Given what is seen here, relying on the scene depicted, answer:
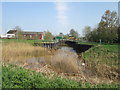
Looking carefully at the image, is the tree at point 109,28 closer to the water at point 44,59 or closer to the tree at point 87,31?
the tree at point 87,31

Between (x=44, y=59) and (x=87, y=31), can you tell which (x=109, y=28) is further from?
(x=44, y=59)

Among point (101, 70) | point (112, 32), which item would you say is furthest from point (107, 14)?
point (101, 70)

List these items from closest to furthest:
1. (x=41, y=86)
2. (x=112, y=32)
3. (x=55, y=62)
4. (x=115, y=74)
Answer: (x=41, y=86) < (x=115, y=74) < (x=55, y=62) < (x=112, y=32)

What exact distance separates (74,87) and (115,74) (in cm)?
327

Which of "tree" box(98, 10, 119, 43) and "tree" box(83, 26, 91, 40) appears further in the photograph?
"tree" box(83, 26, 91, 40)

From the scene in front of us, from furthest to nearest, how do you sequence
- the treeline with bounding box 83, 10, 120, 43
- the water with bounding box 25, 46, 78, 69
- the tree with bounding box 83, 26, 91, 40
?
1. the tree with bounding box 83, 26, 91, 40
2. the treeline with bounding box 83, 10, 120, 43
3. the water with bounding box 25, 46, 78, 69

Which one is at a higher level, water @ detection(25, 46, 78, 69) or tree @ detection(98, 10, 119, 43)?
tree @ detection(98, 10, 119, 43)

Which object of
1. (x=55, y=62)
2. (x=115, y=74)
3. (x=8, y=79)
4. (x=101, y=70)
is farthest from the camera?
(x=55, y=62)

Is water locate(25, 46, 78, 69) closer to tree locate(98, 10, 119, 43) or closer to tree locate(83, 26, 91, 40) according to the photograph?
tree locate(98, 10, 119, 43)

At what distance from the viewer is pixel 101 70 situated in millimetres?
5449

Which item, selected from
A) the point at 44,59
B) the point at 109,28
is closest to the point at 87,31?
the point at 109,28

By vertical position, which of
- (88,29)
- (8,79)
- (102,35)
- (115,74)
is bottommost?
(115,74)

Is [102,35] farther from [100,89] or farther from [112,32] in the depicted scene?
[100,89]

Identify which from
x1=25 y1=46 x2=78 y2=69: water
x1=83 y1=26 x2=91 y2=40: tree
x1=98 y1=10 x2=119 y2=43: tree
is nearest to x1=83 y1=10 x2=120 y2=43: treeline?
x1=98 y1=10 x2=119 y2=43: tree
